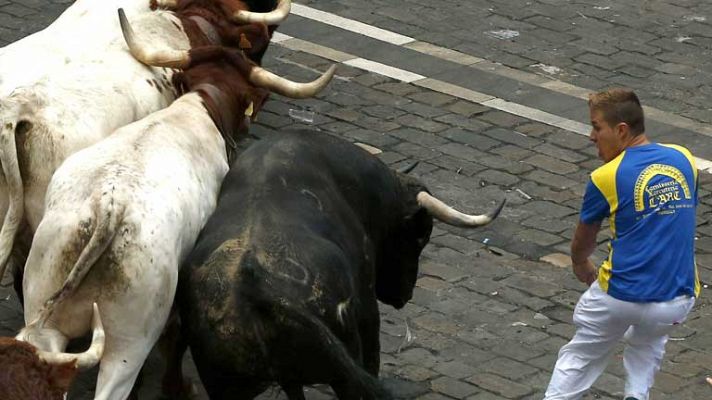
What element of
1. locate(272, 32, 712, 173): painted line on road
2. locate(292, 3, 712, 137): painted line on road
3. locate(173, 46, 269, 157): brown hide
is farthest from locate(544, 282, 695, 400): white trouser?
locate(292, 3, 712, 137): painted line on road

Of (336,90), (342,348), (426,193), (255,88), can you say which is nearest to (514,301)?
(426,193)

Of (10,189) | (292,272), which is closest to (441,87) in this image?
(10,189)

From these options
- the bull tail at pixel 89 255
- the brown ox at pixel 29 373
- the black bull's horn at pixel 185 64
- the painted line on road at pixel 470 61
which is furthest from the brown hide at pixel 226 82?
the painted line on road at pixel 470 61

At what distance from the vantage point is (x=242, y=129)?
8.43m

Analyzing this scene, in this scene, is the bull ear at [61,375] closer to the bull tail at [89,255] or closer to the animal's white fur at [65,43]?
the bull tail at [89,255]

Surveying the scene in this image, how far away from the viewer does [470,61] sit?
1295cm

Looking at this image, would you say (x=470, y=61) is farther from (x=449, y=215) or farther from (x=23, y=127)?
(x=23, y=127)

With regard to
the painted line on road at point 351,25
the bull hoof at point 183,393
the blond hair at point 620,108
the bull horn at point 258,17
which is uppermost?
the blond hair at point 620,108

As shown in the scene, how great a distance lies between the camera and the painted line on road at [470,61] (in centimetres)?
1193

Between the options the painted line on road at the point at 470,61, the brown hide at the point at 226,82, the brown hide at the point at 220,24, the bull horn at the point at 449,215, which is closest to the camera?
the bull horn at the point at 449,215

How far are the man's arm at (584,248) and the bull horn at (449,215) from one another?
47cm

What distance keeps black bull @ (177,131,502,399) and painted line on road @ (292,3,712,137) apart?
4650 mm

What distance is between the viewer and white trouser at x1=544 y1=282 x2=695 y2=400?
23.7 feet

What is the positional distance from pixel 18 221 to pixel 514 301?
3.05m
